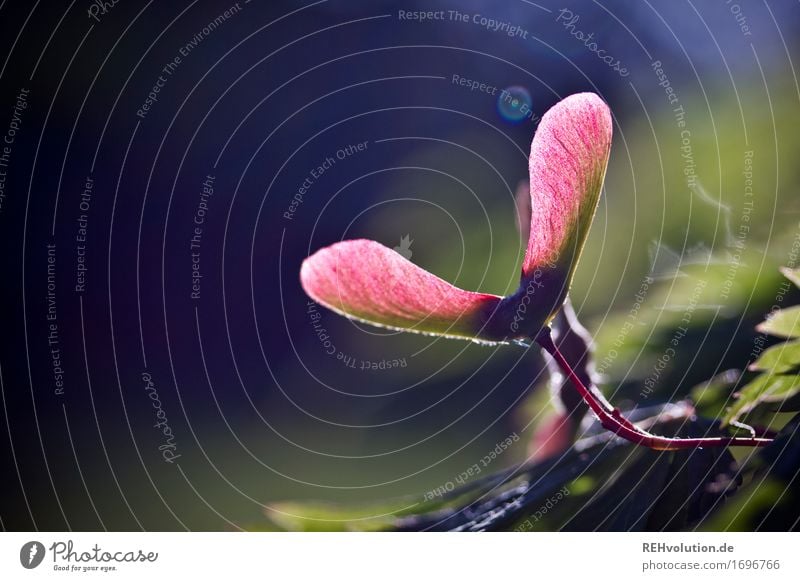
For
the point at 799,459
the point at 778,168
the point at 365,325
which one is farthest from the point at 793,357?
the point at 365,325

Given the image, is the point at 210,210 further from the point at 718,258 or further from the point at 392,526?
the point at 718,258

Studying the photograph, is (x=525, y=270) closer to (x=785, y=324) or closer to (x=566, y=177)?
(x=566, y=177)

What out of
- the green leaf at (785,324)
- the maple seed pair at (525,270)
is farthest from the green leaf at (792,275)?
the maple seed pair at (525,270)

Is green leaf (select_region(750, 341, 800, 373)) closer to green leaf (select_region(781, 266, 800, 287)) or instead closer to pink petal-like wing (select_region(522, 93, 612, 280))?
green leaf (select_region(781, 266, 800, 287))

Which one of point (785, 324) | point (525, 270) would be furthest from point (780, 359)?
point (525, 270)

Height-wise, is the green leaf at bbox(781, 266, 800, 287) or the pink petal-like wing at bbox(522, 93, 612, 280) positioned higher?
the pink petal-like wing at bbox(522, 93, 612, 280)

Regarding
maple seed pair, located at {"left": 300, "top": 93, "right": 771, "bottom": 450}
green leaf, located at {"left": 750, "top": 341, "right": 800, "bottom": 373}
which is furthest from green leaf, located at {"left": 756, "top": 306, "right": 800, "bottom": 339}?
maple seed pair, located at {"left": 300, "top": 93, "right": 771, "bottom": 450}
